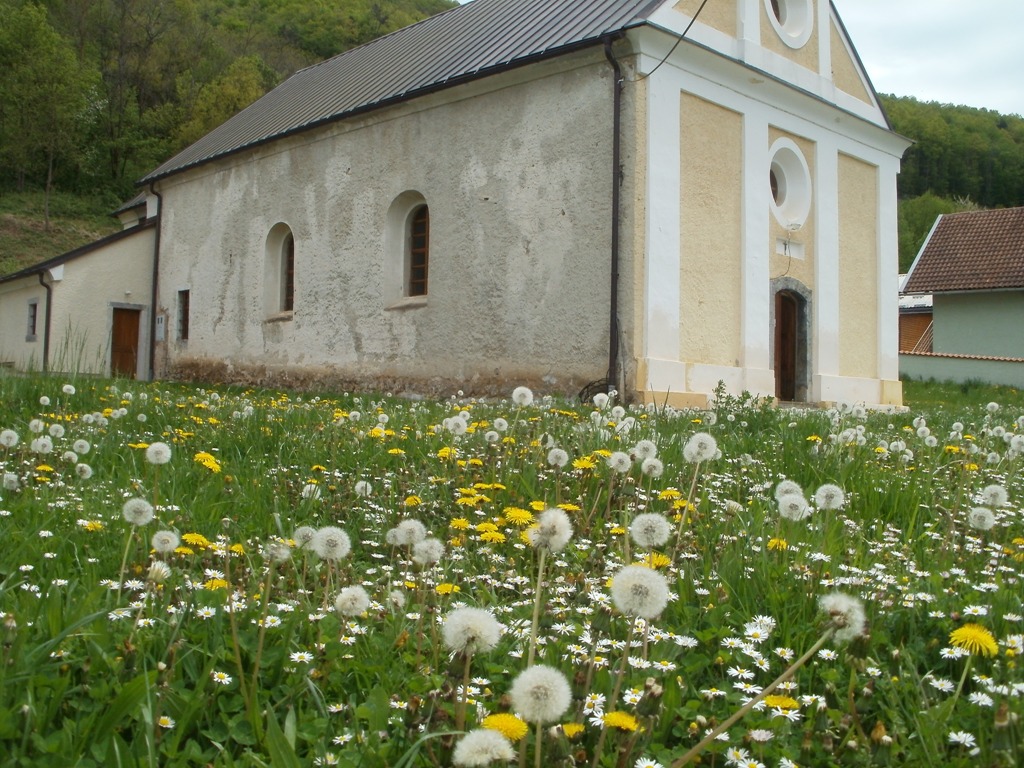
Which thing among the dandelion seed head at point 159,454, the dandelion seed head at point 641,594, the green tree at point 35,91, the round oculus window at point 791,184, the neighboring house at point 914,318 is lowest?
the dandelion seed head at point 641,594

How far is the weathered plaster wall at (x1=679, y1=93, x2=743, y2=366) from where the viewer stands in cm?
1409

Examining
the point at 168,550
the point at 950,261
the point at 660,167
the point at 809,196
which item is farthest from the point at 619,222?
the point at 950,261

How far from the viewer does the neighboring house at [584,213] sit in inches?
535

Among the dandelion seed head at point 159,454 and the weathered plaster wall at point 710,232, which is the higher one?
the weathered plaster wall at point 710,232

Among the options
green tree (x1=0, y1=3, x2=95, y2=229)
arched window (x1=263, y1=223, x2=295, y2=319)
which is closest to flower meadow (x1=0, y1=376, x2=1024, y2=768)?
arched window (x1=263, y1=223, x2=295, y2=319)

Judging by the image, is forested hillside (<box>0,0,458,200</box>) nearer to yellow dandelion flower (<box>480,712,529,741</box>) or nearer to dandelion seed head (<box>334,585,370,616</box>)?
dandelion seed head (<box>334,585,370,616</box>)

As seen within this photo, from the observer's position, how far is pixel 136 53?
54250mm

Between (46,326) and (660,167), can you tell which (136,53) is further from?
(660,167)

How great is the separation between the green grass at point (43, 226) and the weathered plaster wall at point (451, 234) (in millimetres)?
22112

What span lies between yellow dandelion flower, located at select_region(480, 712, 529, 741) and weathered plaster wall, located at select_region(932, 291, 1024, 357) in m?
36.3

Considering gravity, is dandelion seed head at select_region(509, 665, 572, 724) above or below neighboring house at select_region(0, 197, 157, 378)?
below

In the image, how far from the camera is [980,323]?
34594 millimetres

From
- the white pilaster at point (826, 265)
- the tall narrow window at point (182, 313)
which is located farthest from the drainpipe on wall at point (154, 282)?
the white pilaster at point (826, 265)

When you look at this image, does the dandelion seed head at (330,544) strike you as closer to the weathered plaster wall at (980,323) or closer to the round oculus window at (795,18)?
the round oculus window at (795,18)
